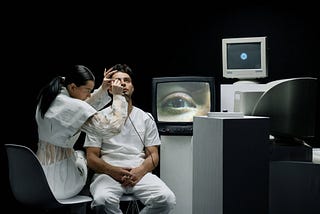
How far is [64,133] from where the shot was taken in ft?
9.95

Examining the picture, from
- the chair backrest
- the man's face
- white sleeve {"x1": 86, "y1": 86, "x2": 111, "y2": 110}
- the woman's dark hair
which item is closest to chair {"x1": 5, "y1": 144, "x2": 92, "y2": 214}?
the chair backrest

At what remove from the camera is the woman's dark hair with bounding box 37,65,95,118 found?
305cm

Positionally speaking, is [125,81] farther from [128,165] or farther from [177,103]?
[128,165]

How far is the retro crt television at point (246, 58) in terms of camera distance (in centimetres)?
395

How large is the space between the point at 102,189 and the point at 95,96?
78 centimetres

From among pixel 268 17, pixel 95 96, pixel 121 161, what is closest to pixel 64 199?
pixel 121 161

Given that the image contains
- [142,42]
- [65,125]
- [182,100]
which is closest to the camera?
[65,125]

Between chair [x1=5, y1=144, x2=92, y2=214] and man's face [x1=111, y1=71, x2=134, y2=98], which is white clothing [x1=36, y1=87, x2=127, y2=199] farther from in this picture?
Result: man's face [x1=111, y1=71, x2=134, y2=98]

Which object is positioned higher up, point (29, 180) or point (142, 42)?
point (142, 42)

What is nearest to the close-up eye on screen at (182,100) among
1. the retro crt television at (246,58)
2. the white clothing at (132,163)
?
the white clothing at (132,163)

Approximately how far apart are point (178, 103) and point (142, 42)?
1.04 meters

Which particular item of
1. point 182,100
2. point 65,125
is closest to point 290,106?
point 182,100

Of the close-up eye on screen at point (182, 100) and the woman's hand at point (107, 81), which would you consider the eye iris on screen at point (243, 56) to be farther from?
the woman's hand at point (107, 81)

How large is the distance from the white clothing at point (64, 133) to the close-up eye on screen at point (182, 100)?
0.85 meters
